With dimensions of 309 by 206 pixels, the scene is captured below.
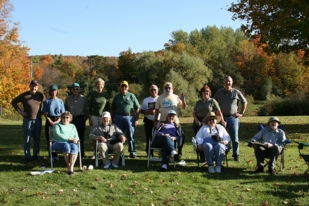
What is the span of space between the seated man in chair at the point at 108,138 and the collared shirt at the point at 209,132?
159 centimetres

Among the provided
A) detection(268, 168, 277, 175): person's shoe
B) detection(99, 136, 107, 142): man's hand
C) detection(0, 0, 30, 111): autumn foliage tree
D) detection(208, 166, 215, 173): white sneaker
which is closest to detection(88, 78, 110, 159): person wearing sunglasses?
detection(99, 136, 107, 142): man's hand

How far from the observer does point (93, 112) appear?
8.98 metres

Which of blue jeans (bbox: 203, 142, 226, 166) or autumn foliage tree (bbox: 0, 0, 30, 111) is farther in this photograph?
autumn foliage tree (bbox: 0, 0, 30, 111)

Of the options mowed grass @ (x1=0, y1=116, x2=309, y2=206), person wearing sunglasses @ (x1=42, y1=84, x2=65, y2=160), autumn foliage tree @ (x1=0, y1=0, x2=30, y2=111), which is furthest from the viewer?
autumn foliage tree @ (x1=0, y1=0, x2=30, y2=111)

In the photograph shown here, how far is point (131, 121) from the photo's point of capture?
9.20m

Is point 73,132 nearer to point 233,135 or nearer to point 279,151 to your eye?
point 233,135

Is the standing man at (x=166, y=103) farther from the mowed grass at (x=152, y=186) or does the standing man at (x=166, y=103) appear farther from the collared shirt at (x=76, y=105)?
the collared shirt at (x=76, y=105)

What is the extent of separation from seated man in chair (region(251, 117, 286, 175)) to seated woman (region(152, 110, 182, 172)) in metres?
1.60

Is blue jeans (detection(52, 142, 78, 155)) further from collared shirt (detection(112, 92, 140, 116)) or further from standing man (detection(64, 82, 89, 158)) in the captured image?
Result: collared shirt (detection(112, 92, 140, 116))

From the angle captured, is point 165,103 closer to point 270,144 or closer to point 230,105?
point 230,105

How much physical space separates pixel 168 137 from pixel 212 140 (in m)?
0.90

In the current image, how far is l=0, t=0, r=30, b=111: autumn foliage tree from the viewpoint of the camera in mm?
26769

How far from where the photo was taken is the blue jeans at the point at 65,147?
296 inches

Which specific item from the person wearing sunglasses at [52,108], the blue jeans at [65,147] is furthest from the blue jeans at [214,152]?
the person wearing sunglasses at [52,108]
